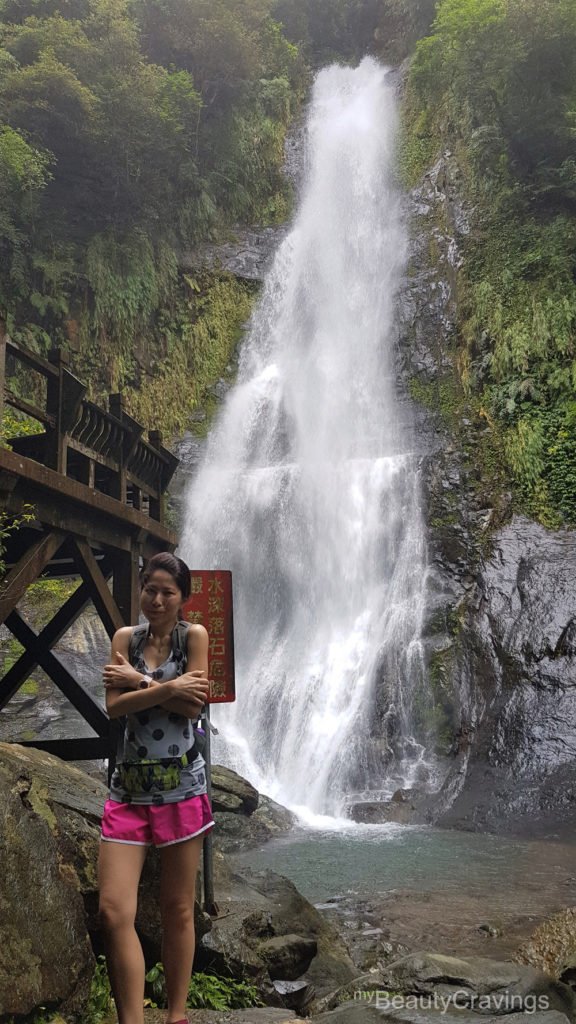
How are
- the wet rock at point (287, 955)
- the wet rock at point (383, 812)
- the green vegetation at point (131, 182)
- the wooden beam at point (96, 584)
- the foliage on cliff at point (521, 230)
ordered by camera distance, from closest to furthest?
1. the wet rock at point (287, 955)
2. the wooden beam at point (96, 584)
3. the wet rock at point (383, 812)
4. the foliage on cliff at point (521, 230)
5. the green vegetation at point (131, 182)

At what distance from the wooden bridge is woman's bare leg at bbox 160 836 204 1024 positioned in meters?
2.93

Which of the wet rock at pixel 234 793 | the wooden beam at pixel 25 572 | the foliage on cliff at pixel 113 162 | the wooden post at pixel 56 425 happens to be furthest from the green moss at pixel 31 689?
the wooden post at pixel 56 425

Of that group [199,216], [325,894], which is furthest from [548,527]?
[199,216]

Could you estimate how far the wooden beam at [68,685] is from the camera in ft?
21.1

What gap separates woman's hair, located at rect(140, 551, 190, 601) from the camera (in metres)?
2.79

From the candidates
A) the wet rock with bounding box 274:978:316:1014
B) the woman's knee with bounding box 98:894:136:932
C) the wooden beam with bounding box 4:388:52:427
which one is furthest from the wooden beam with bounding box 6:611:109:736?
the woman's knee with bounding box 98:894:136:932

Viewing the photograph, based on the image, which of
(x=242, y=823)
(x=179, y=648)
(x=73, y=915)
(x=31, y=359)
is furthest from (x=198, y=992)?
(x=242, y=823)

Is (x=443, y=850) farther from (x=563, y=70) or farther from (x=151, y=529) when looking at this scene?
(x=563, y=70)

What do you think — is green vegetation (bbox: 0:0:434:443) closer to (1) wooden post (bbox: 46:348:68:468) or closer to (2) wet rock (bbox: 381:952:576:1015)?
(1) wooden post (bbox: 46:348:68:468)

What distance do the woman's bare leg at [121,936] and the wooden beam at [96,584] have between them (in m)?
3.69

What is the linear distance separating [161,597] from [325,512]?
47.0ft

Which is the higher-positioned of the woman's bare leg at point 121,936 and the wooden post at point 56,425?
the wooden post at point 56,425

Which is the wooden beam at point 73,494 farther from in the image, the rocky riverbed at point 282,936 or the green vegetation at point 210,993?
the green vegetation at point 210,993

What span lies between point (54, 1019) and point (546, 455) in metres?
15.2
